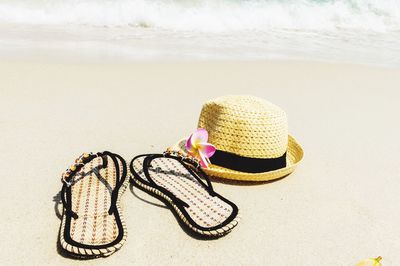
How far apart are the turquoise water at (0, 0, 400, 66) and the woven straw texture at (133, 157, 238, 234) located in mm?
3429

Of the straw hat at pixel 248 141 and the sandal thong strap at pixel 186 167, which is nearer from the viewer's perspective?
the sandal thong strap at pixel 186 167

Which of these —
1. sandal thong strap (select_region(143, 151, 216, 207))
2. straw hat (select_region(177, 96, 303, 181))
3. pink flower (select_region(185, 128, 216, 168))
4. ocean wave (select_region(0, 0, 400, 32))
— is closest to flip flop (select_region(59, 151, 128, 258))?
sandal thong strap (select_region(143, 151, 216, 207))

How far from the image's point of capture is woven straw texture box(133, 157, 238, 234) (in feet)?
5.38

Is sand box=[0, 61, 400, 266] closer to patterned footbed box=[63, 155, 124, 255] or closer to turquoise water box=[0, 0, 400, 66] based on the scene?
patterned footbed box=[63, 155, 124, 255]

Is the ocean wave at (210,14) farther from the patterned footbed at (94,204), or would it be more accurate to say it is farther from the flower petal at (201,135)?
the patterned footbed at (94,204)

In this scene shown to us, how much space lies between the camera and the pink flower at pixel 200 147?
2043 mm

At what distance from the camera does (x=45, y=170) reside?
2.06 meters

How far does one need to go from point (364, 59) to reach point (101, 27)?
5.26 meters

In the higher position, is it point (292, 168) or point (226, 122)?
point (226, 122)

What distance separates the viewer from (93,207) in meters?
1.65

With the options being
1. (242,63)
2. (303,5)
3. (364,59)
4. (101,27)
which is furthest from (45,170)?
(303,5)

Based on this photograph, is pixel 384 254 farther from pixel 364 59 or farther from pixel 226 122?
pixel 364 59

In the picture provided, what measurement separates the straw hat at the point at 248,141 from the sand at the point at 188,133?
9 centimetres

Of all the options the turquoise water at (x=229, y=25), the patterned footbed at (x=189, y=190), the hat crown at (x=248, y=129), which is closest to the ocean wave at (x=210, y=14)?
the turquoise water at (x=229, y=25)
